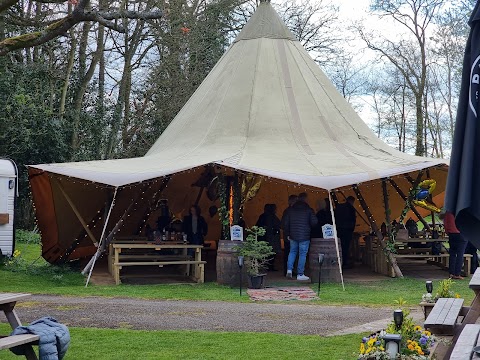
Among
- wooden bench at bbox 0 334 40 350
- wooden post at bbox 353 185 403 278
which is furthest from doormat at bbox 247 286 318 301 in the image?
wooden bench at bbox 0 334 40 350

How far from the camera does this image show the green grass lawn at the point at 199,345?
6.61m

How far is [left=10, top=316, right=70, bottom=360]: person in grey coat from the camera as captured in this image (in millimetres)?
5574

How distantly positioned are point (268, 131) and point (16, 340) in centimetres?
985

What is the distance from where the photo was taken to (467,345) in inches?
164

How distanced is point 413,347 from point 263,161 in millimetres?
7996

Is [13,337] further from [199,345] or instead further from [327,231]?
[327,231]

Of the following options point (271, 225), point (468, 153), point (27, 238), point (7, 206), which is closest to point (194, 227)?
point (271, 225)

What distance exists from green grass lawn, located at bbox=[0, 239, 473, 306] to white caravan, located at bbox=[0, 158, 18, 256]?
800 mm

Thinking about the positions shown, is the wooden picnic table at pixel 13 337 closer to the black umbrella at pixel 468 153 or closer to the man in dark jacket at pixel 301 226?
the black umbrella at pixel 468 153

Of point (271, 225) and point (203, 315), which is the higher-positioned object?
point (271, 225)

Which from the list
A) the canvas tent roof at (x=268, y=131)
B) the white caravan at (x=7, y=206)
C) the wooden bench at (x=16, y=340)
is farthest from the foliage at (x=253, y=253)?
the wooden bench at (x=16, y=340)

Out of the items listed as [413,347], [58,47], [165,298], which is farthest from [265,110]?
[58,47]

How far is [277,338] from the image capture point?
24.5ft

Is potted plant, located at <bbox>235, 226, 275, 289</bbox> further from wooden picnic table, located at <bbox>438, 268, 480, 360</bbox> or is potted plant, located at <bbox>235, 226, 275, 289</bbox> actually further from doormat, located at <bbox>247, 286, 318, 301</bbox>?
wooden picnic table, located at <bbox>438, 268, 480, 360</bbox>
